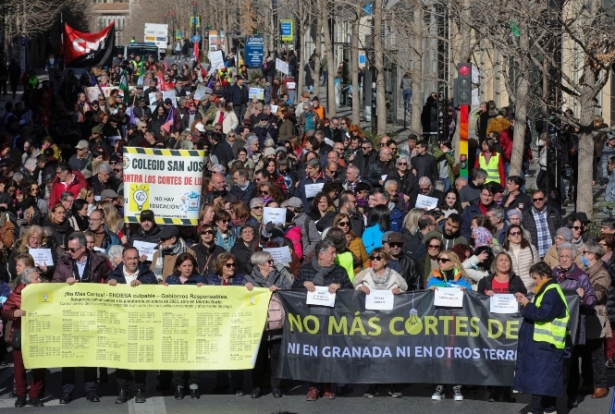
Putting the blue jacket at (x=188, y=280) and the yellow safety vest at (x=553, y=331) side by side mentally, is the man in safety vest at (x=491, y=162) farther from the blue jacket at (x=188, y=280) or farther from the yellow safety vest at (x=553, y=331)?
the yellow safety vest at (x=553, y=331)

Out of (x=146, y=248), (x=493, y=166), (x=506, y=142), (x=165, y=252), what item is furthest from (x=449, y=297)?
(x=506, y=142)

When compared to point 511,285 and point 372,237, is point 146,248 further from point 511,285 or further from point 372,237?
point 511,285

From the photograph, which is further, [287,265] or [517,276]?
[287,265]

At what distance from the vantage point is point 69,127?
2942 cm

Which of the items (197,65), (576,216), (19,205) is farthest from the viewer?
(197,65)

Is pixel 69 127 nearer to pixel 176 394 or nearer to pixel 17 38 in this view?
pixel 176 394

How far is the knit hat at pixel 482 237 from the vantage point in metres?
14.7

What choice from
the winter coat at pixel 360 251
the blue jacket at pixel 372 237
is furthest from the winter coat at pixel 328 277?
the blue jacket at pixel 372 237

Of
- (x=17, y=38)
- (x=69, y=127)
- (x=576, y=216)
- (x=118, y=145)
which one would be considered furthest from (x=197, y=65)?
(x=576, y=216)

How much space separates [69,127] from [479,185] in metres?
13.4

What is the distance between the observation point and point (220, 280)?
13.0m

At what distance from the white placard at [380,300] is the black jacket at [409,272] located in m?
0.92

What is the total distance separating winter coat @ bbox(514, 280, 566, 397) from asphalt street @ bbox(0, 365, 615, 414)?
0.74 meters

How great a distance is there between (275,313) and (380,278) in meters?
1.06
